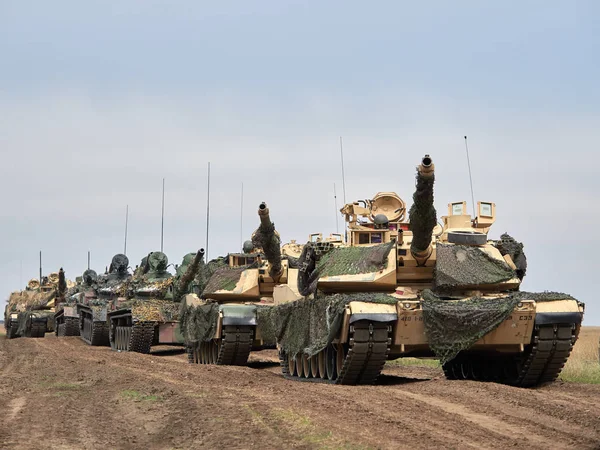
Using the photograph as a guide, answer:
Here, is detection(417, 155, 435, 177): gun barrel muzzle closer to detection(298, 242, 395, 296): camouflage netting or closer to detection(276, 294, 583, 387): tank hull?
detection(276, 294, 583, 387): tank hull

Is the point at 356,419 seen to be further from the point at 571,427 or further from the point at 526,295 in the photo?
the point at 526,295

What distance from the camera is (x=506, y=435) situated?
9.45 m

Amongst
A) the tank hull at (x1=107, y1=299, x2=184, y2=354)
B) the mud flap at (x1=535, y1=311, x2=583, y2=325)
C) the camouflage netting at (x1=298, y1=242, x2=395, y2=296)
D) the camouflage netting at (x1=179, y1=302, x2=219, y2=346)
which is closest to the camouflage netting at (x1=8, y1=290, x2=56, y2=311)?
the tank hull at (x1=107, y1=299, x2=184, y2=354)

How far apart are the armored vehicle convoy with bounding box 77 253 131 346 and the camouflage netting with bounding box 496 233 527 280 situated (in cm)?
1769

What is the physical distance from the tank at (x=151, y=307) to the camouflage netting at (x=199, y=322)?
3.05 metres

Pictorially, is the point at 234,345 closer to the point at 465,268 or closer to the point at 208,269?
the point at 208,269

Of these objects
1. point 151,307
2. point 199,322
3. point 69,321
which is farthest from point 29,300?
point 199,322

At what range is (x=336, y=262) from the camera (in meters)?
16.8

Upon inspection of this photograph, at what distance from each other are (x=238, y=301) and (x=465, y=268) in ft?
26.3

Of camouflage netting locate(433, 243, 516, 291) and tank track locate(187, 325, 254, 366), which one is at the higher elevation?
camouflage netting locate(433, 243, 516, 291)

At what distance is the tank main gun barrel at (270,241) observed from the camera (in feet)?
57.3

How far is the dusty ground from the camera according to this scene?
29.8 ft

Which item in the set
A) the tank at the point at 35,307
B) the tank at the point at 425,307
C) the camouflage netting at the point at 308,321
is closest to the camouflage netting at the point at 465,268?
the tank at the point at 425,307

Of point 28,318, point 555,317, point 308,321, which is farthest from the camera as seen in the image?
point 28,318
